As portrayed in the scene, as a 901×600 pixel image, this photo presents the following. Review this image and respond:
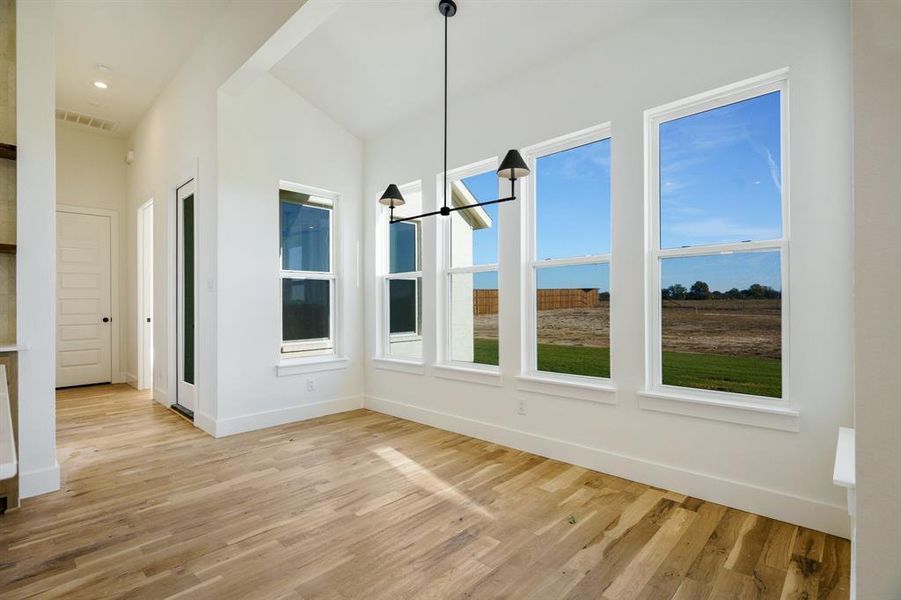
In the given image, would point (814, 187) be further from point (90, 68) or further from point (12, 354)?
point (90, 68)

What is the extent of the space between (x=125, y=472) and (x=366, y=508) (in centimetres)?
189

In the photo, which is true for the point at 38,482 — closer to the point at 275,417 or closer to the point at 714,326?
the point at 275,417

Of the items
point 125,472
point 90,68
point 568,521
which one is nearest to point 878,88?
point 568,521

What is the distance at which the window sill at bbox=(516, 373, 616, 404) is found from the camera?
3.10 m

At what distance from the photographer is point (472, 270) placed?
4.12 meters

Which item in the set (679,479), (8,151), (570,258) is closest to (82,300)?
(8,151)

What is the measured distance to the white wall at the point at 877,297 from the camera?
0.82m

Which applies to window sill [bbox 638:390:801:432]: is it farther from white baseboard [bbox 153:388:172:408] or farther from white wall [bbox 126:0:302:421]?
white baseboard [bbox 153:388:172:408]

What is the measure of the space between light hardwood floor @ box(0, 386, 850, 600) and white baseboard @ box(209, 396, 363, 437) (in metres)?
0.45

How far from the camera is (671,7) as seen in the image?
9.20ft

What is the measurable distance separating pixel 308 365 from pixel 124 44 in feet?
12.0

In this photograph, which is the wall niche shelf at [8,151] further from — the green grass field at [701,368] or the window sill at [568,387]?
the green grass field at [701,368]

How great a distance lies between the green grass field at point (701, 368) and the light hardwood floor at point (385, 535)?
0.71 m

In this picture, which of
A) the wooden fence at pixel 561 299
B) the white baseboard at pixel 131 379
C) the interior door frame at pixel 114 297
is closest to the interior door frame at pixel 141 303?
the white baseboard at pixel 131 379
